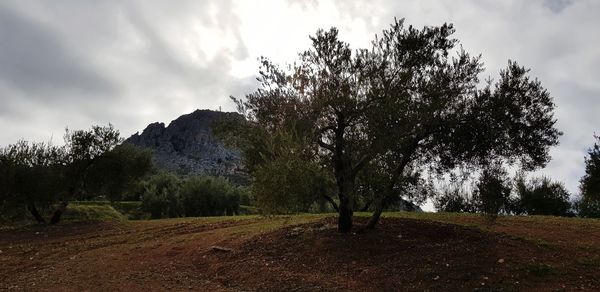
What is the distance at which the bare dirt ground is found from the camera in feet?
49.3

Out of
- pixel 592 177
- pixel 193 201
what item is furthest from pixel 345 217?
pixel 193 201

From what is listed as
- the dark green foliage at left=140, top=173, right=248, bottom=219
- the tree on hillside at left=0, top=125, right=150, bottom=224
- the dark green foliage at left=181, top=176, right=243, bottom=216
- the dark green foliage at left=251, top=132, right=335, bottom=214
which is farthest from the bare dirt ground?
the dark green foliage at left=181, top=176, right=243, bottom=216

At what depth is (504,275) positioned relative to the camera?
48.6 ft

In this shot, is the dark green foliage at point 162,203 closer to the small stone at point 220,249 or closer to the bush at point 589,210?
the small stone at point 220,249

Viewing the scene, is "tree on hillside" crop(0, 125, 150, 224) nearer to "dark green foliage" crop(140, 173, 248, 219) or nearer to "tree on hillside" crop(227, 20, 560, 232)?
"tree on hillside" crop(227, 20, 560, 232)

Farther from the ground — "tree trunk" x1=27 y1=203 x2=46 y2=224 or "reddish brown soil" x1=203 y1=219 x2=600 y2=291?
"tree trunk" x1=27 y1=203 x2=46 y2=224

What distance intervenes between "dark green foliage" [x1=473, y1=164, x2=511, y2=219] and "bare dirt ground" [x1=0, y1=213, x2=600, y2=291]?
4.42 ft

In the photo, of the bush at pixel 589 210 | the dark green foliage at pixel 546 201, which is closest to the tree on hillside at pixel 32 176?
the dark green foliage at pixel 546 201

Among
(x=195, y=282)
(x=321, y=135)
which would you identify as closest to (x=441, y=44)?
(x=321, y=135)

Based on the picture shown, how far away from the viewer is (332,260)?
17.8 m

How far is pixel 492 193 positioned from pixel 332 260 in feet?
22.9

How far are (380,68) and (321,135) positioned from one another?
11.7ft

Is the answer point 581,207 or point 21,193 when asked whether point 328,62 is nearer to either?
point 21,193

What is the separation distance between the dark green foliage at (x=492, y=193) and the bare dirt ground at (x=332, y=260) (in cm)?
135
